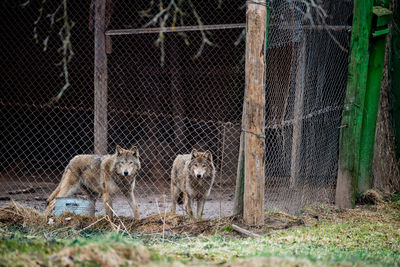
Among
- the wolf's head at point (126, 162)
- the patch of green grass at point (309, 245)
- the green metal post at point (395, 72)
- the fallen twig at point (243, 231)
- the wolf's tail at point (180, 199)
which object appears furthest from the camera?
the wolf's tail at point (180, 199)

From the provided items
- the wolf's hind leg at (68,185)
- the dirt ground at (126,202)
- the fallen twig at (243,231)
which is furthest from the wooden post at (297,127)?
the wolf's hind leg at (68,185)

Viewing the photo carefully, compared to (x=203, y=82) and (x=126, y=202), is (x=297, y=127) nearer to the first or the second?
(x=126, y=202)

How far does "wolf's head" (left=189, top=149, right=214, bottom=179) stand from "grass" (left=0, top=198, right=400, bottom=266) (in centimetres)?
173

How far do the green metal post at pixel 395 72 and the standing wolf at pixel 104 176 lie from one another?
14.7ft

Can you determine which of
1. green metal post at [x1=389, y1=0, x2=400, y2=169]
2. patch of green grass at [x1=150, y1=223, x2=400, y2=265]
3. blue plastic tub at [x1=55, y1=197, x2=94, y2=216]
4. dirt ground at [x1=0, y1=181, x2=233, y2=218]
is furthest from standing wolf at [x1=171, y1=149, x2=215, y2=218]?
green metal post at [x1=389, y1=0, x2=400, y2=169]

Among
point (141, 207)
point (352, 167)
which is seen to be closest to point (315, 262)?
point (352, 167)

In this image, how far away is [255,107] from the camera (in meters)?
4.93

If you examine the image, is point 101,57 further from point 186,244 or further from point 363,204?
point 363,204

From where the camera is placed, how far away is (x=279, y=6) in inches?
215

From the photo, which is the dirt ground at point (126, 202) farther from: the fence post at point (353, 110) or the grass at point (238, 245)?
the grass at point (238, 245)

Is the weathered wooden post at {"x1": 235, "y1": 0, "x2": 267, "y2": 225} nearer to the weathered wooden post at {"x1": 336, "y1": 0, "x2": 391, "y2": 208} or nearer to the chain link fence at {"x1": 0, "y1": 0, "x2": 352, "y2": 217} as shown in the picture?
the chain link fence at {"x1": 0, "y1": 0, "x2": 352, "y2": 217}

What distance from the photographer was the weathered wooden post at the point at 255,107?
493cm

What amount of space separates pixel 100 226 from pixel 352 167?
3688 mm

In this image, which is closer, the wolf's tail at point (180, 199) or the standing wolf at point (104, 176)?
the standing wolf at point (104, 176)
